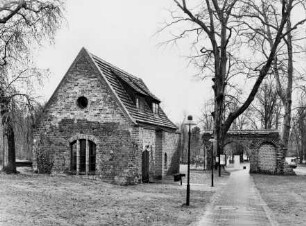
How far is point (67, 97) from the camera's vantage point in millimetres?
23266

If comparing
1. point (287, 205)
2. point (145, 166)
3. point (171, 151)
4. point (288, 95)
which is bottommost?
point (287, 205)

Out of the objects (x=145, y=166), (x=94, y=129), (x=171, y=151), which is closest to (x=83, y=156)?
(x=94, y=129)

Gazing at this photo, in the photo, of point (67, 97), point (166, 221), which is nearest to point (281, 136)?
point (67, 97)

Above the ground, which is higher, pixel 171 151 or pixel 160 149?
pixel 160 149

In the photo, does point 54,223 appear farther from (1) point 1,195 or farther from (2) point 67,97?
(2) point 67,97

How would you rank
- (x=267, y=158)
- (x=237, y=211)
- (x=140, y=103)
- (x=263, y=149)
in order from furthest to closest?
(x=263, y=149) → (x=267, y=158) → (x=140, y=103) → (x=237, y=211)

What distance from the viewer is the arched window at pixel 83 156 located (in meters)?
22.5

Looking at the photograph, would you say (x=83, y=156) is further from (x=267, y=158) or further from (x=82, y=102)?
(x=267, y=158)

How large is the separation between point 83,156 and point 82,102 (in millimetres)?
3133

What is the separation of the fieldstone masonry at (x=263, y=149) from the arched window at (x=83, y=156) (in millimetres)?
20094

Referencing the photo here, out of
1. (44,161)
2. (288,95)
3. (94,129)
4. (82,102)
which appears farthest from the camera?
(288,95)

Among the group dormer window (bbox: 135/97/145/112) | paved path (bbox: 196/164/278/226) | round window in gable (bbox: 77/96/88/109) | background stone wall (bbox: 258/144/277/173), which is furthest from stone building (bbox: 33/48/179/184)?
background stone wall (bbox: 258/144/277/173)

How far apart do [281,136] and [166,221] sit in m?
28.9

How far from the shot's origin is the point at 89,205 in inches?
522
